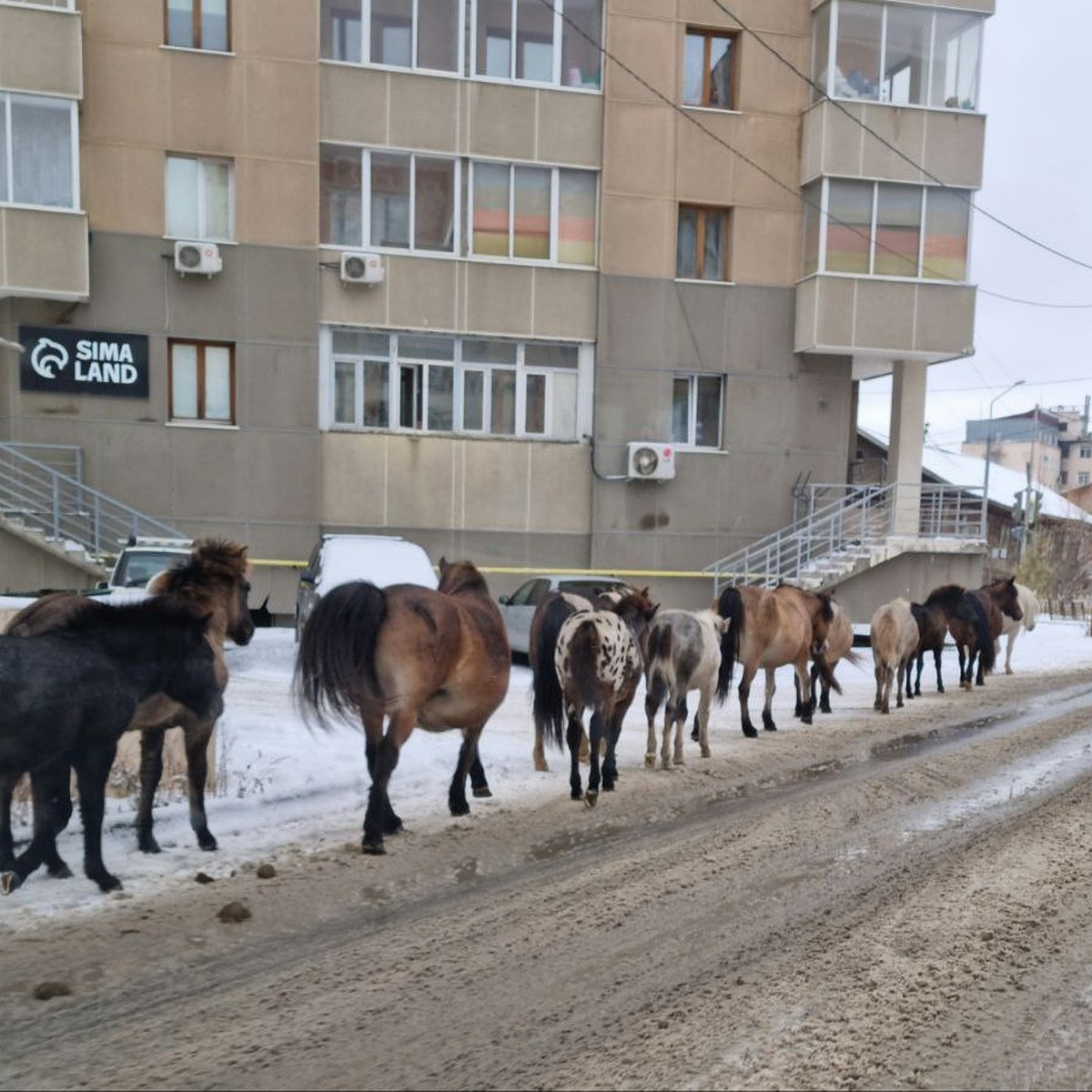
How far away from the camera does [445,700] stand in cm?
668

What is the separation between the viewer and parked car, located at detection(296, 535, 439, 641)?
532 inches

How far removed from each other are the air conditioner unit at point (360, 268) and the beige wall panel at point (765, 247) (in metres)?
7.56

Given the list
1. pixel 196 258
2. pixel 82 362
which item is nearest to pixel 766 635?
pixel 196 258

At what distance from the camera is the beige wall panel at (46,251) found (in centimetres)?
1758

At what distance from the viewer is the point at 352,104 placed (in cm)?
1931

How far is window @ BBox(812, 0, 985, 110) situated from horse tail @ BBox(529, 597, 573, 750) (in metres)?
17.0

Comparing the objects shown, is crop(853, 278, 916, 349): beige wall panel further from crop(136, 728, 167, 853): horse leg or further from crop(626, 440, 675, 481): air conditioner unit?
crop(136, 728, 167, 853): horse leg

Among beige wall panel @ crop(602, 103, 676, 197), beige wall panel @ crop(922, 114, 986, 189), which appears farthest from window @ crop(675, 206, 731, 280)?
beige wall panel @ crop(922, 114, 986, 189)

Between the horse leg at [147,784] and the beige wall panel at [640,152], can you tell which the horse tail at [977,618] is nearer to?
the beige wall panel at [640,152]

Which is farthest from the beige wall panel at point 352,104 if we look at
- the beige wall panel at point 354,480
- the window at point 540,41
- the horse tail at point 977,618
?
the horse tail at point 977,618

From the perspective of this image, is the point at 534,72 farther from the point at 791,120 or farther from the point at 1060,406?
the point at 1060,406

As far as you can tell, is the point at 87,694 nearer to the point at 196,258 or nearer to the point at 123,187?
the point at 196,258

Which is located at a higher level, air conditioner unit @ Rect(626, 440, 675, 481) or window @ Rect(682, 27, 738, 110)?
window @ Rect(682, 27, 738, 110)

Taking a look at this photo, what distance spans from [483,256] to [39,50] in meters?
8.66
